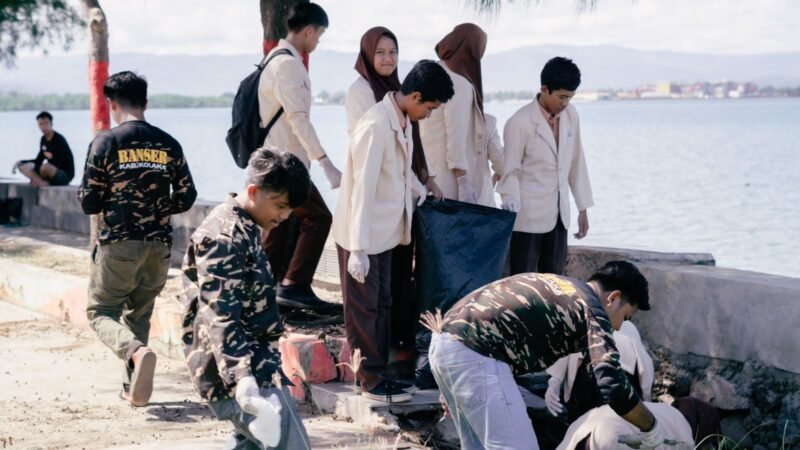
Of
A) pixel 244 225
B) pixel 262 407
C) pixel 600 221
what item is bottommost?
pixel 600 221

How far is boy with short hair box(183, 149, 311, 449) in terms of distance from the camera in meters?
4.11

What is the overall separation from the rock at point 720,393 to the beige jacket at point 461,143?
5.05ft

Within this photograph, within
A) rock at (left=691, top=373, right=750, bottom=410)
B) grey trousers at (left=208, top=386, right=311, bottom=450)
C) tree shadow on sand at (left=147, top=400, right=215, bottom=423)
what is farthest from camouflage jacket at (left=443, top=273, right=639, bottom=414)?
tree shadow on sand at (left=147, top=400, right=215, bottom=423)

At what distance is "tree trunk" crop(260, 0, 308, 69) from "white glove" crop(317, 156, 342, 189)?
2.29m

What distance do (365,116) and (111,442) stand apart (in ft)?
6.73

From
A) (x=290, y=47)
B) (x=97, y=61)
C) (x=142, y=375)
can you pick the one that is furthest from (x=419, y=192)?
(x=97, y=61)

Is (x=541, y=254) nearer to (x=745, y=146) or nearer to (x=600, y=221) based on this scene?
(x=600, y=221)

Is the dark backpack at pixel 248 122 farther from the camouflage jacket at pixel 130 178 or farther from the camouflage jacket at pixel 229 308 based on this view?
the camouflage jacket at pixel 229 308

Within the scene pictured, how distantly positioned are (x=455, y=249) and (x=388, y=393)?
85cm

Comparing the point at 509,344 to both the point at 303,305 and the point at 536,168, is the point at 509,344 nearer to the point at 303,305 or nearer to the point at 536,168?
the point at 536,168

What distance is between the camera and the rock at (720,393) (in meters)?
6.36

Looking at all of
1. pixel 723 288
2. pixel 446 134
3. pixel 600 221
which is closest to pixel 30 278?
pixel 446 134

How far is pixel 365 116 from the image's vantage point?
6051 millimetres

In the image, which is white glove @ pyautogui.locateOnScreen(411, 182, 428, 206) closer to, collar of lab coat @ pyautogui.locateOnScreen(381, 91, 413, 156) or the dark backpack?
collar of lab coat @ pyautogui.locateOnScreen(381, 91, 413, 156)
